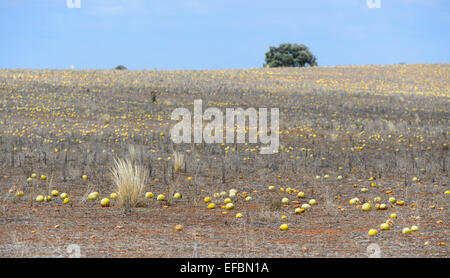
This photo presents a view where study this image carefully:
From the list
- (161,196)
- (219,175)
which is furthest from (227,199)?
(219,175)

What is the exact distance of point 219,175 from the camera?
11.9 metres

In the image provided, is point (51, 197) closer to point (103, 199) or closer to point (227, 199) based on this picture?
point (103, 199)

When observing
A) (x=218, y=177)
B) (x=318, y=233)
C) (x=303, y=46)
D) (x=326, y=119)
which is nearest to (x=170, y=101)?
(x=326, y=119)

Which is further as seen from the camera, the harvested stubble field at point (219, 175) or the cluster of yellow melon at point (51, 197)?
the cluster of yellow melon at point (51, 197)

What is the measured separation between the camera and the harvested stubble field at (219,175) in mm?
6578

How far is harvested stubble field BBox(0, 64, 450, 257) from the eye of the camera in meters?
6.58

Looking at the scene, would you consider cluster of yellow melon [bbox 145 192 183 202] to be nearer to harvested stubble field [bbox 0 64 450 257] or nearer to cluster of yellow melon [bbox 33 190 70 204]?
harvested stubble field [bbox 0 64 450 257]

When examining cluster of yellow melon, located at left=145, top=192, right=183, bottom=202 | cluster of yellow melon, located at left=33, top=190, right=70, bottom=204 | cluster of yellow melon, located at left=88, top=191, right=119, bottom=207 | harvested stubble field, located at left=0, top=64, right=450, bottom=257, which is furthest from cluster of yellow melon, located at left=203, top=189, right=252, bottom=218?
cluster of yellow melon, located at left=33, top=190, right=70, bottom=204

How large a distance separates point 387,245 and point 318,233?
1023 mm

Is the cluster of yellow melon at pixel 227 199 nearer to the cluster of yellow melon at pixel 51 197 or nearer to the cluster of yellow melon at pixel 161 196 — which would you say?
the cluster of yellow melon at pixel 161 196

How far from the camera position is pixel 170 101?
1016 inches

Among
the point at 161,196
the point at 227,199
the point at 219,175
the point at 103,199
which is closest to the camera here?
the point at 103,199

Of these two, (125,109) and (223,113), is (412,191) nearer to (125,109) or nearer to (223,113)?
(223,113)

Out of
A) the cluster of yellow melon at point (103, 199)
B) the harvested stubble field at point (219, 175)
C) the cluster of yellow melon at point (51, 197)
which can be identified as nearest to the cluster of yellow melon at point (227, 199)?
the harvested stubble field at point (219, 175)
